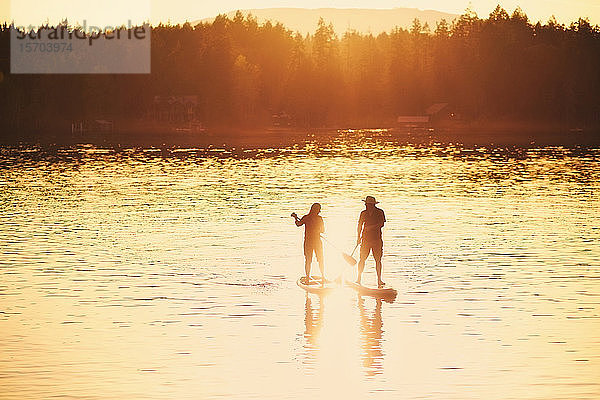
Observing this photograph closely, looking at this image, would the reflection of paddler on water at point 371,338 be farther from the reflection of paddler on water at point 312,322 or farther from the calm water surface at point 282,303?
the reflection of paddler on water at point 312,322

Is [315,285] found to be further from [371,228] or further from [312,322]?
[312,322]

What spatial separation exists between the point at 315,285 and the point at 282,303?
6.80 feet

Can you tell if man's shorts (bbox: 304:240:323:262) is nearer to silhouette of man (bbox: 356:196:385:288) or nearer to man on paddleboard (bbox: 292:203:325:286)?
man on paddleboard (bbox: 292:203:325:286)

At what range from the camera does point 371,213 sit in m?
27.8

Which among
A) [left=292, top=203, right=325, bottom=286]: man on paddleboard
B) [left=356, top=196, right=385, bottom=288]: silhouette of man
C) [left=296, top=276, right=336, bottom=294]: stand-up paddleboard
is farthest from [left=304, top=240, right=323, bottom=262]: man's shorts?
[left=356, top=196, right=385, bottom=288]: silhouette of man

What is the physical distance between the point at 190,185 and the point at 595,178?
34123 millimetres

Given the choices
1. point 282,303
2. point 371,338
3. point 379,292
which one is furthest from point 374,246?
point 371,338

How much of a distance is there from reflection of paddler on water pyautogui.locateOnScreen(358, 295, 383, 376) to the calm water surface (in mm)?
52

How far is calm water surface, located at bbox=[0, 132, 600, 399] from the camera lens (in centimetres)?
1989

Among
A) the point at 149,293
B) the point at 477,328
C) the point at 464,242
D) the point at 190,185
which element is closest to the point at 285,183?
the point at 190,185

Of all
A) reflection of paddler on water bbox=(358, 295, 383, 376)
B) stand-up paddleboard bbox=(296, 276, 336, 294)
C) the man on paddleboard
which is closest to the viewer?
reflection of paddler on water bbox=(358, 295, 383, 376)

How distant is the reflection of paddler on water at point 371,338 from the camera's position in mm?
20859

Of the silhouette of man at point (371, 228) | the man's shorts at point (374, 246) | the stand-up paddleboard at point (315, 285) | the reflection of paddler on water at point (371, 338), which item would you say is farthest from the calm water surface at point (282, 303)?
the silhouette of man at point (371, 228)

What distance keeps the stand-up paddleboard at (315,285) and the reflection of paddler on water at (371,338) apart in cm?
123
